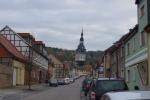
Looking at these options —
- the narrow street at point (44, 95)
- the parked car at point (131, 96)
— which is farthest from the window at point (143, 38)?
the parked car at point (131, 96)

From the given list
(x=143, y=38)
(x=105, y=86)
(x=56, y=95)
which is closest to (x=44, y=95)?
(x=56, y=95)

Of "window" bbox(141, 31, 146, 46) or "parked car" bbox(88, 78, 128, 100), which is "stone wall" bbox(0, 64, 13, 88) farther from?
"parked car" bbox(88, 78, 128, 100)

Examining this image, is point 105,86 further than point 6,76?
No

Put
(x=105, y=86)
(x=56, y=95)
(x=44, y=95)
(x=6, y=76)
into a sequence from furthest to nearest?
1. (x=6, y=76)
2. (x=56, y=95)
3. (x=44, y=95)
4. (x=105, y=86)

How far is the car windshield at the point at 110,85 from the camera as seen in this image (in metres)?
17.8

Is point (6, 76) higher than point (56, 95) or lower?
higher

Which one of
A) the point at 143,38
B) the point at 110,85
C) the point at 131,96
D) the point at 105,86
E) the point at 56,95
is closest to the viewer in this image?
the point at 131,96

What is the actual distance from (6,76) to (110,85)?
40254 millimetres

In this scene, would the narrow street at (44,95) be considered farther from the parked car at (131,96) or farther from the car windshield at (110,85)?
the parked car at (131,96)

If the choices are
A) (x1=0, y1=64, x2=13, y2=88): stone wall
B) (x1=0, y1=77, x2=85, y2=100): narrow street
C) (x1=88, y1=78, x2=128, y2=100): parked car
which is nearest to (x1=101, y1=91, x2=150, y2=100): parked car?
(x1=88, y1=78, x2=128, y2=100): parked car

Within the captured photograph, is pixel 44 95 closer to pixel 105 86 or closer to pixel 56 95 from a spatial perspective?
pixel 56 95

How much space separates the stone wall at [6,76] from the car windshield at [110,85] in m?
36.2

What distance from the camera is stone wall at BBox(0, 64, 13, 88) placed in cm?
5395

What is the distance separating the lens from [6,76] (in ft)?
187
